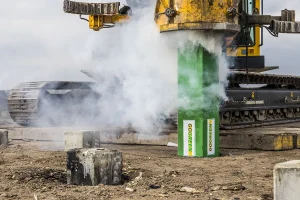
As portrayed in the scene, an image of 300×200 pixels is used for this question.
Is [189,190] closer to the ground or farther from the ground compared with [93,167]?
closer to the ground

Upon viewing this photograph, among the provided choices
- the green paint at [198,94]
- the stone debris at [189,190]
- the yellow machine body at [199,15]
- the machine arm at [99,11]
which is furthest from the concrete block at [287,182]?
the machine arm at [99,11]

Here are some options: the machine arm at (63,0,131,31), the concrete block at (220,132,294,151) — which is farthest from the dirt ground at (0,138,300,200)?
the machine arm at (63,0,131,31)

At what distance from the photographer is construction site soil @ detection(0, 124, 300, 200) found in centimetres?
555

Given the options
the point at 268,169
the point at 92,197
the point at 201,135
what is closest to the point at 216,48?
the point at 201,135

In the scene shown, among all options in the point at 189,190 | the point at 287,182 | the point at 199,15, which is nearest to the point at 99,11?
the point at 199,15

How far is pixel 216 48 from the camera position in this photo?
8516mm

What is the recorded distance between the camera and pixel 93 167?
20.2 feet

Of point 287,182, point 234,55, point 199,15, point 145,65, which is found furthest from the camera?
point 234,55

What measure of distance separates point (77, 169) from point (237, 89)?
7.37m

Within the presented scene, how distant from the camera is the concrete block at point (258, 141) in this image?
31.2 ft

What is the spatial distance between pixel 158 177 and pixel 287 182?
229cm

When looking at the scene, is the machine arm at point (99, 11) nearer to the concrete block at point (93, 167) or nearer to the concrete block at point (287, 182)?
the concrete block at point (93, 167)

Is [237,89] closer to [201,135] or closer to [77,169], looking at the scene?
[201,135]

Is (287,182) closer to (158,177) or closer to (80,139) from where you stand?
(158,177)
